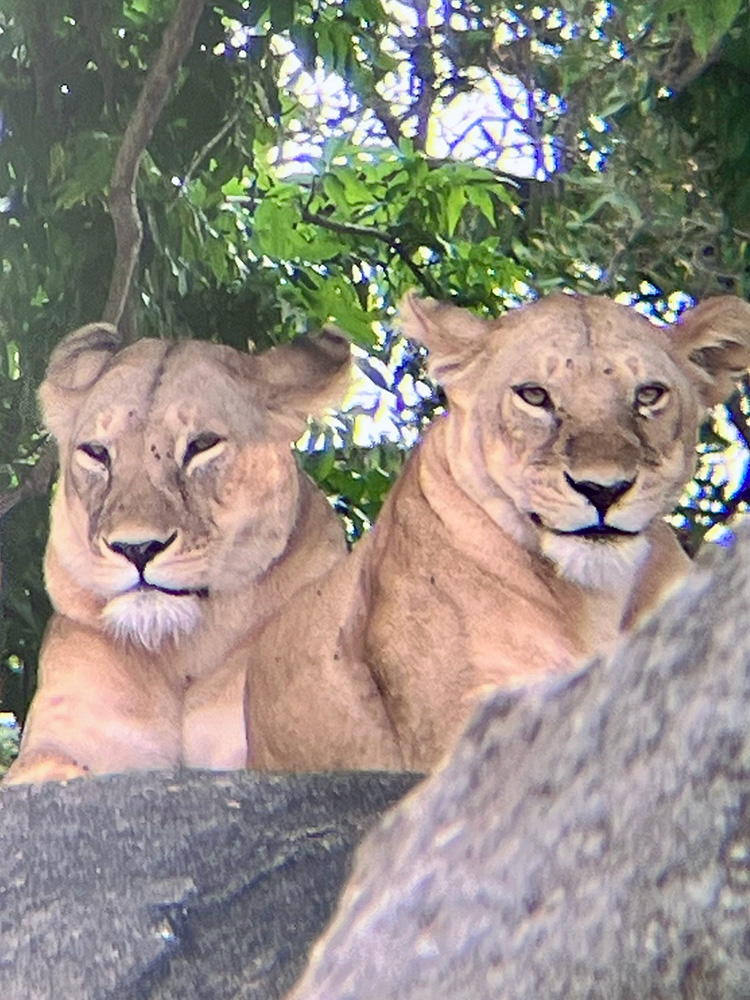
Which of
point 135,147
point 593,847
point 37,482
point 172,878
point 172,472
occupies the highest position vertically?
point 135,147

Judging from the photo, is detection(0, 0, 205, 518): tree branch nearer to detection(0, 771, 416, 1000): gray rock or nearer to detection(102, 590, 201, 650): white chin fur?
detection(102, 590, 201, 650): white chin fur

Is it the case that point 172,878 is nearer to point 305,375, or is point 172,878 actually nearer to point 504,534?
point 504,534

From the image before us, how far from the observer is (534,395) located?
4.10ft

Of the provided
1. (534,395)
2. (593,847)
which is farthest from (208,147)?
(593,847)

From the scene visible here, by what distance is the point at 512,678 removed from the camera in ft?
3.94

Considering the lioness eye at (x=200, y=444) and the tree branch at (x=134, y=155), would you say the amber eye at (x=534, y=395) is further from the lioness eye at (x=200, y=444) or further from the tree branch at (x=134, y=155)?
the tree branch at (x=134, y=155)

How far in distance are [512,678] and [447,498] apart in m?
0.17

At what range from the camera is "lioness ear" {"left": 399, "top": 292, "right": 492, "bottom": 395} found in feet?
4.31

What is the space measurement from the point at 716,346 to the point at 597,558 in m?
0.23

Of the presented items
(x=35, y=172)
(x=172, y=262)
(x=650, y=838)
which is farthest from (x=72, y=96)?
(x=650, y=838)

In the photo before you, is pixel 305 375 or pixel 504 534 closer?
pixel 504 534

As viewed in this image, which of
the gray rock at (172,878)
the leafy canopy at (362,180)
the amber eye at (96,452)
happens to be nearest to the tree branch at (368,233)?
the leafy canopy at (362,180)

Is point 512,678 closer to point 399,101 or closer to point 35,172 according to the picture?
point 399,101

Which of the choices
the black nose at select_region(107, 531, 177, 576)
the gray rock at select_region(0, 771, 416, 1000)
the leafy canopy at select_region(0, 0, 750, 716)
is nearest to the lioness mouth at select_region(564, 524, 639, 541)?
the leafy canopy at select_region(0, 0, 750, 716)
